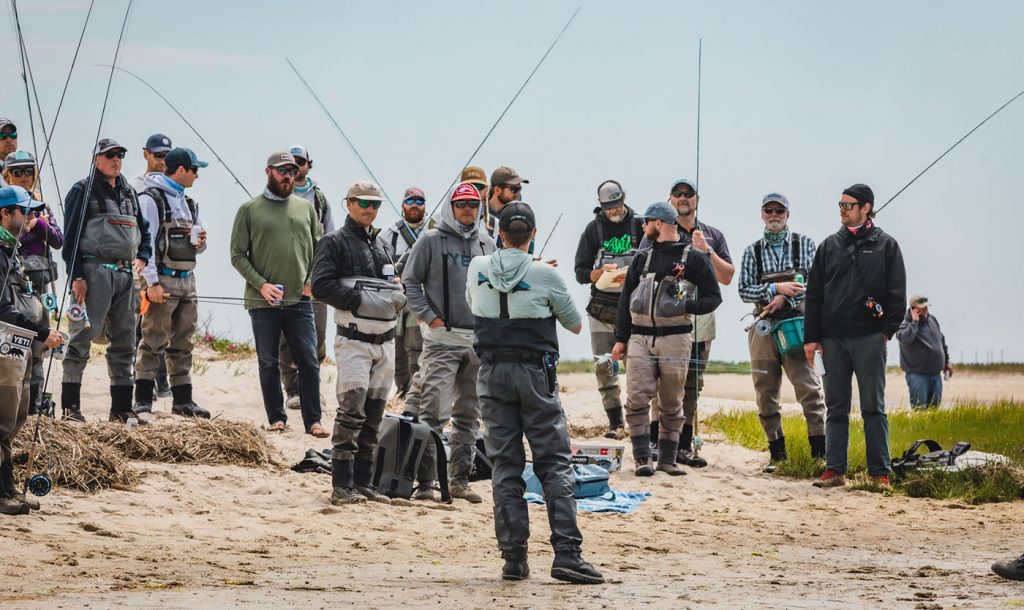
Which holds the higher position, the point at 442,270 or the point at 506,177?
the point at 506,177

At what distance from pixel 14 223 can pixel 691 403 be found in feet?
19.3

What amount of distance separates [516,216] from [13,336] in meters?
2.92

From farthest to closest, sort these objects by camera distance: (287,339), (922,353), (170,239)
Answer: (922,353), (287,339), (170,239)

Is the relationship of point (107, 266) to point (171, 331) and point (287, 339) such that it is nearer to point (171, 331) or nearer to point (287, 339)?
point (171, 331)

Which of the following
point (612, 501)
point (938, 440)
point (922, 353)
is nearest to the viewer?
point (612, 501)

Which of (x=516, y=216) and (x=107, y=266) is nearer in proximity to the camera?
(x=516, y=216)

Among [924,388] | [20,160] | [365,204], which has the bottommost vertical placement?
[924,388]

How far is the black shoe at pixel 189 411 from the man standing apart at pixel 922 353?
10766 millimetres

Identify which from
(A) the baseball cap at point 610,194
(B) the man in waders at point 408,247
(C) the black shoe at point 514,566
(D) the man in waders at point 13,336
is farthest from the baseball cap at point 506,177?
(C) the black shoe at point 514,566

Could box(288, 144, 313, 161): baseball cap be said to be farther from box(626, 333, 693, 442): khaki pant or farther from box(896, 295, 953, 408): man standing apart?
box(896, 295, 953, 408): man standing apart

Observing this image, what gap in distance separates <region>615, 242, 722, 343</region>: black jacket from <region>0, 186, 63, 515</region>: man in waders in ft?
14.6

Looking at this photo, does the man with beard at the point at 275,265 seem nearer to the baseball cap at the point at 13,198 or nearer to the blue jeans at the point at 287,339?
the blue jeans at the point at 287,339

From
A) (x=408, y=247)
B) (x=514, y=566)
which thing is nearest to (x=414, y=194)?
(x=408, y=247)

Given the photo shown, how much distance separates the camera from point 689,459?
11.2 meters
